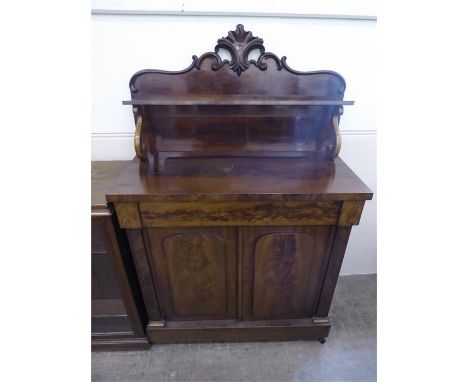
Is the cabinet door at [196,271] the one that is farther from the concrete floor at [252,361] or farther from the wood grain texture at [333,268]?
the wood grain texture at [333,268]

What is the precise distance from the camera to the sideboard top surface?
860mm

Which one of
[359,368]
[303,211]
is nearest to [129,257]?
[303,211]

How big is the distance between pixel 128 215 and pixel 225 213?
0.31 metres

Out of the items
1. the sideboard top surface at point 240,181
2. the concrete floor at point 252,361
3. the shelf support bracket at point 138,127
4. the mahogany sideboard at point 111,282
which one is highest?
the shelf support bracket at point 138,127

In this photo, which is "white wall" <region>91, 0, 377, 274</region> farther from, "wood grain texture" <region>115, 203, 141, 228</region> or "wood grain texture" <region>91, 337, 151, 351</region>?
"wood grain texture" <region>91, 337, 151, 351</region>

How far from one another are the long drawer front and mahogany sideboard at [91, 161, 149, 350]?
75 mm

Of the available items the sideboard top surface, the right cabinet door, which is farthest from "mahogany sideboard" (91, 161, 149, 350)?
the right cabinet door

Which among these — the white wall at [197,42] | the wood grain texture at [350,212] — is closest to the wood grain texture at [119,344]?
the white wall at [197,42]

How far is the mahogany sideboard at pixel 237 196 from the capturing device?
0.90 metres

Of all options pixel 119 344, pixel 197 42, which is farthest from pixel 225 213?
pixel 119 344

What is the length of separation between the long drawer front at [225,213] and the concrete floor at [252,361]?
2.15 feet

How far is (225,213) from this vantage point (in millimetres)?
904

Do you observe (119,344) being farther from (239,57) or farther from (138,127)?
(239,57)

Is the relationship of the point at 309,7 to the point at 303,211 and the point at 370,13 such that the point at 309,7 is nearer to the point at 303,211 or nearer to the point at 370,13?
the point at 370,13
